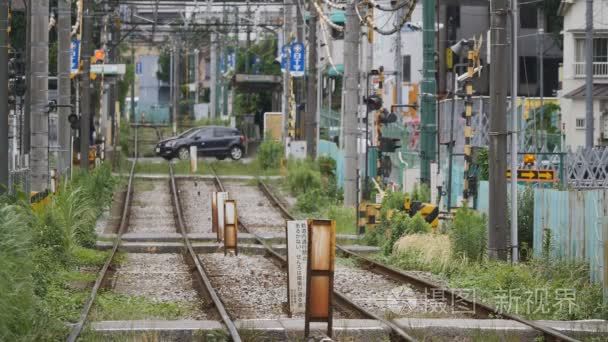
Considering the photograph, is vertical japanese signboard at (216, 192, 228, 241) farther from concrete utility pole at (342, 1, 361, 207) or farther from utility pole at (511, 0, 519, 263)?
utility pole at (511, 0, 519, 263)

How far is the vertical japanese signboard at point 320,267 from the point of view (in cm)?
1227

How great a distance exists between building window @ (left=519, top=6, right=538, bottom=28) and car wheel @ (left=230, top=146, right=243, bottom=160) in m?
21.2

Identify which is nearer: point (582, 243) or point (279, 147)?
point (582, 243)

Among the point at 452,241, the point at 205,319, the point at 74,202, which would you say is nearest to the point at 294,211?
the point at 74,202

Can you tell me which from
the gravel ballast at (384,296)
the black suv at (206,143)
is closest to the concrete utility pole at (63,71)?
the gravel ballast at (384,296)

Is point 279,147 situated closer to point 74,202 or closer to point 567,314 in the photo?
point 74,202

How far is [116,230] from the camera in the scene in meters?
28.0

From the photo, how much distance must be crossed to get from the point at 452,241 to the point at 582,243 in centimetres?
356

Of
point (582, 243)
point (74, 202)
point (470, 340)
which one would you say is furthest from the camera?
point (74, 202)

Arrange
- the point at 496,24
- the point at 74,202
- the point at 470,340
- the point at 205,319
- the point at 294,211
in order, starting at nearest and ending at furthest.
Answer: the point at 470,340 < the point at 205,319 < the point at 496,24 < the point at 74,202 < the point at 294,211

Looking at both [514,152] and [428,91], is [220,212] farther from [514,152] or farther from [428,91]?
[514,152]

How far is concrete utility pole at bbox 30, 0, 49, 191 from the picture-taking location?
24.1 meters

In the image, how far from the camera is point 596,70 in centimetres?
5881

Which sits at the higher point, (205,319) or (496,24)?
(496,24)
